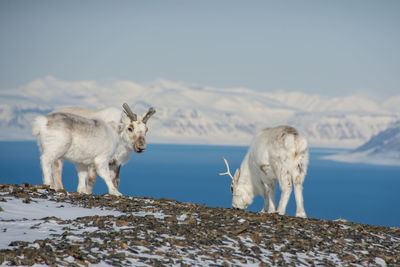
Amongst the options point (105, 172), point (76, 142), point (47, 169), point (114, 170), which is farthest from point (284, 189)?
point (47, 169)

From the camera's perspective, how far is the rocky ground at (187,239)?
1158cm

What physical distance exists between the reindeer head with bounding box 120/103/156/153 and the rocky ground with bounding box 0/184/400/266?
4.59 m

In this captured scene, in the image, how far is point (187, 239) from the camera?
1331 cm

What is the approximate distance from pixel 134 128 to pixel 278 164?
5.90m

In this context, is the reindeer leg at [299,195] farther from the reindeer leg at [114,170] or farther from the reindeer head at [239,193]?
the reindeer leg at [114,170]

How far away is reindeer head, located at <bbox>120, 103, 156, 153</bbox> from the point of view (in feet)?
73.1

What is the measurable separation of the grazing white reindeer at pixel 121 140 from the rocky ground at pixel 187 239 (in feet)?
11.4

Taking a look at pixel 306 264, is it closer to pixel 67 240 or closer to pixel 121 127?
pixel 67 240

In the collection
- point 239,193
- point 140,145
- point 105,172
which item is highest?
point 140,145

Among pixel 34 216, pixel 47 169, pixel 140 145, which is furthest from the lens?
pixel 140 145

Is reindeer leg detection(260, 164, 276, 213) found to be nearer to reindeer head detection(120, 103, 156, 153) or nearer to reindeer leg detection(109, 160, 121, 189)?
reindeer head detection(120, 103, 156, 153)

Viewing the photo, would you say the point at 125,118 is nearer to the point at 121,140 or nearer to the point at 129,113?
the point at 129,113

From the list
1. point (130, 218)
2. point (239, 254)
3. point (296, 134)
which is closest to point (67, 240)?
point (130, 218)

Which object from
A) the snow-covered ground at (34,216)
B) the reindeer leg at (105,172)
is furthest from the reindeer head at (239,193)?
the snow-covered ground at (34,216)
